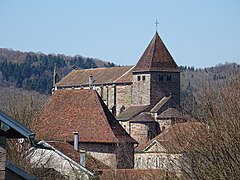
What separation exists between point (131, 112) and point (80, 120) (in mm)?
43672

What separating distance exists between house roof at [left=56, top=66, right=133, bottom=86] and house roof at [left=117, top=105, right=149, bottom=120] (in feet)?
16.3

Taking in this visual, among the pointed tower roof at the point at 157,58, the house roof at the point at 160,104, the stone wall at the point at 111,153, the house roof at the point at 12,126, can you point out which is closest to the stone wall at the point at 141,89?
the pointed tower roof at the point at 157,58

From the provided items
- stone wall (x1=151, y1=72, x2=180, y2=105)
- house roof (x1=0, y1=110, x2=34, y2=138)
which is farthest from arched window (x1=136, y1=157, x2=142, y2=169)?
house roof (x1=0, y1=110, x2=34, y2=138)

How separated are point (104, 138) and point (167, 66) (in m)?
45.4

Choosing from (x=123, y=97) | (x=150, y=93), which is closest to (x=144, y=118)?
(x=150, y=93)

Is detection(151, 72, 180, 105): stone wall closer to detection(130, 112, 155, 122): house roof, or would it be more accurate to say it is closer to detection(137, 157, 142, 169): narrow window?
detection(130, 112, 155, 122): house roof

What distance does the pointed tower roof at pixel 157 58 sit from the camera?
89.3 metres

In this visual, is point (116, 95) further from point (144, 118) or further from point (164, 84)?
point (144, 118)

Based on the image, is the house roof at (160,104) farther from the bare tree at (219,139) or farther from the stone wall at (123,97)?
the bare tree at (219,139)

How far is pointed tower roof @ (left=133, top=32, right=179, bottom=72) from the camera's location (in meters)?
89.3

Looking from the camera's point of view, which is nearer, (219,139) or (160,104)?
(219,139)

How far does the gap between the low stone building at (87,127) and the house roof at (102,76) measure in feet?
159

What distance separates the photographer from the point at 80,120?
47.6 meters

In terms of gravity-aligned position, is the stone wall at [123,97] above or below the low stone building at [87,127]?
above
